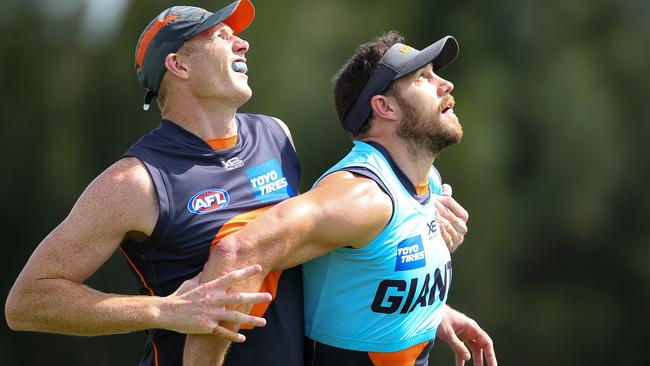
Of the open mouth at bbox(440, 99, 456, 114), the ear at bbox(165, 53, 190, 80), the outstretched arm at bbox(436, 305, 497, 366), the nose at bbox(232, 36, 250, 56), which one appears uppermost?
the nose at bbox(232, 36, 250, 56)

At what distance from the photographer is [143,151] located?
3428mm

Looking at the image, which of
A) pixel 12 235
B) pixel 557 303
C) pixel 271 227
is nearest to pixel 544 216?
pixel 557 303

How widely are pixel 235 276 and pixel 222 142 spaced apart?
27.8 inches

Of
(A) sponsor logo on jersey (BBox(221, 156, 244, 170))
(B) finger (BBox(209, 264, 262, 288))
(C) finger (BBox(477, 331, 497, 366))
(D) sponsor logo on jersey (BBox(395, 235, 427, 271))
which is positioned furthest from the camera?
(C) finger (BBox(477, 331, 497, 366))

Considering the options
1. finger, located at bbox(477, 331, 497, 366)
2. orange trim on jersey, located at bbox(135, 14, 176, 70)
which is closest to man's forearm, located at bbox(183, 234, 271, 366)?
orange trim on jersey, located at bbox(135, 14, 176, 70)

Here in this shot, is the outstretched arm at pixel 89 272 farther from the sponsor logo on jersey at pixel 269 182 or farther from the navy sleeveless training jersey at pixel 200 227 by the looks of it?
the sponsor logo on jersey at pixel 269 182

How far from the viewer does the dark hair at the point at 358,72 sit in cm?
379

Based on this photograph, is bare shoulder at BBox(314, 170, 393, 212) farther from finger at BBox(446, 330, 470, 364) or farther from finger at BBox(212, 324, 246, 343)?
finger at BBox(446, 330, 470, 364)

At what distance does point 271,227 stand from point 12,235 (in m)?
8.08

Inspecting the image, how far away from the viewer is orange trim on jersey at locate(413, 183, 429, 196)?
3646 millimetres

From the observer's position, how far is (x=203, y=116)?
12.0ft

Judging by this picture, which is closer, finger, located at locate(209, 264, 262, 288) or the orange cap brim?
finger, located at locate(209, 264, 262, 288)

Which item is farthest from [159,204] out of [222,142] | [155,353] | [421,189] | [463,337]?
[463,337]

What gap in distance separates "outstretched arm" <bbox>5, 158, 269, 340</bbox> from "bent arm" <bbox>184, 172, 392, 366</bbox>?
9 cm
